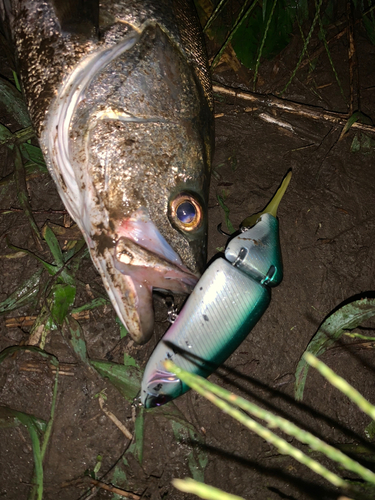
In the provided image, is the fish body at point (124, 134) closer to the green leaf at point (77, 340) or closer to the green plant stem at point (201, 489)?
the green leaf at point (77, 340)

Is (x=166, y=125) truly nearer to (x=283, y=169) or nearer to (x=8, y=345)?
(x=283, y=169)

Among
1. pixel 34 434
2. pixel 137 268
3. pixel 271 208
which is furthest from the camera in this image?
pixel 271 208

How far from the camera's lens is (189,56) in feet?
7.94

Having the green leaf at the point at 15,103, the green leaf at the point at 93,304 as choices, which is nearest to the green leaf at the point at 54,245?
the green leaf at the point at 93,304

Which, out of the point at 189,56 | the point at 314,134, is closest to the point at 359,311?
the point at 314,134

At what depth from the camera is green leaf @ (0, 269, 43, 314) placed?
8.87ft

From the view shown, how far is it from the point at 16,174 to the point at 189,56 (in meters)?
1.58

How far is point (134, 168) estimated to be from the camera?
6.67 ft

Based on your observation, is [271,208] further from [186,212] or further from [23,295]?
[23,295]

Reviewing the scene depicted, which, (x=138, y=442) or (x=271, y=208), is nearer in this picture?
(x=138, y=442)

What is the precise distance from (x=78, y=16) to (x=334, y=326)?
253cm

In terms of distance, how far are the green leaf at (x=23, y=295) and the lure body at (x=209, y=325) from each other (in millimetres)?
1142

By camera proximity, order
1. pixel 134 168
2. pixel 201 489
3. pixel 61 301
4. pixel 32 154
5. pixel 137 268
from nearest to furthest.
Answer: pixel 201 489
pixel 137 268
pixel 134 168
pixel 61 301
pixel 32 154

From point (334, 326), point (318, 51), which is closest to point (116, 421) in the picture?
point (334, 326)
